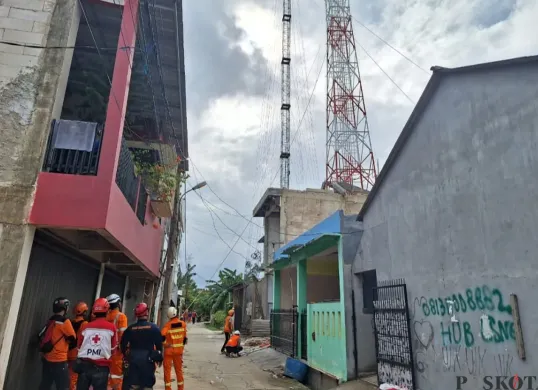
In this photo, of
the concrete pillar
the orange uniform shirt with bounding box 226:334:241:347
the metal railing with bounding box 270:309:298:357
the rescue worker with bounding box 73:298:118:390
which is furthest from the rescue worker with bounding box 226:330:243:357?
the rescue worker with bounding box 73:298:118:390

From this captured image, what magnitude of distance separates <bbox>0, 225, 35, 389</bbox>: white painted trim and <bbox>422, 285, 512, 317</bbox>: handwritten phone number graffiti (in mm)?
6235

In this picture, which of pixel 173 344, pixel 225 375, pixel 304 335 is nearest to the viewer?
pixel 173 344

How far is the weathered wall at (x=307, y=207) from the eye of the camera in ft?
69.2

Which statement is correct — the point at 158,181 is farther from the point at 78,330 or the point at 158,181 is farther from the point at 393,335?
the point at 393,335

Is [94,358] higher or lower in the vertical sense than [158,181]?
lower

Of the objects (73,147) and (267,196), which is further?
(267,196)

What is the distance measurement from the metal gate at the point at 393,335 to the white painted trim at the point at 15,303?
6275 mm

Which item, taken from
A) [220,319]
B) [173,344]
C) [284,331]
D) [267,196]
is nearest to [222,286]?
[220,319]

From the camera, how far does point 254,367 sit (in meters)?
12.6

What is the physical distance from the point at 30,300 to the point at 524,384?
6.70 metres

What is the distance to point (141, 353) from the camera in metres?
5.48

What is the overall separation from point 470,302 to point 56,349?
604 centimetres

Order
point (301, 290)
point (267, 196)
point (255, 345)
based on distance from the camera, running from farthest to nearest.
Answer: point (267, 196) < point (255, 345) < point (301, 290)

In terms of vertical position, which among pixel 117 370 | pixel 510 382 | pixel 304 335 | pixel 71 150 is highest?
pixel 71 150
